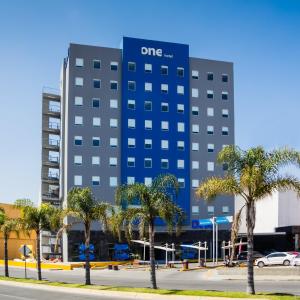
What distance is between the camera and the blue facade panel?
87.0 metres

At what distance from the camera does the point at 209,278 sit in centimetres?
4672

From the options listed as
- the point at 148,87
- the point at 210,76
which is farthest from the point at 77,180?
the point at 210,76

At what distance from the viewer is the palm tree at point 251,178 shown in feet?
93.0

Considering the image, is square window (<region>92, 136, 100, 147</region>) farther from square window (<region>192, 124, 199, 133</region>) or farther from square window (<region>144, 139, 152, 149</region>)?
square window (<region>192, 124, 199, 133</region>)

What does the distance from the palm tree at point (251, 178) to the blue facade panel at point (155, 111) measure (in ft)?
188

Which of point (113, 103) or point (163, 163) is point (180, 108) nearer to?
point (163, 163)

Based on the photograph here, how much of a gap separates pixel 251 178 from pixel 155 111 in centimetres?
6084

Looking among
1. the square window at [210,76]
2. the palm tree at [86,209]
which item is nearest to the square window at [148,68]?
the square window at [210,76]

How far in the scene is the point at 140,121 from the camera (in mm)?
87375

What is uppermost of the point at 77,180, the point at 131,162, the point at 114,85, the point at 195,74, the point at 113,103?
the point at 195,74

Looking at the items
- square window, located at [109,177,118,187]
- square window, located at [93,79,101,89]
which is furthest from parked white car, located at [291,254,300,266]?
square window, located at [93,79,101,89]

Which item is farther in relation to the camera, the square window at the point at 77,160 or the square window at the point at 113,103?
the square window at the point at 113,103

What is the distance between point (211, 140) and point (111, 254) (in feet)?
78.9

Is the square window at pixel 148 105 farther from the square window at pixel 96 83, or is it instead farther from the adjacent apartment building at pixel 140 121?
the square window at pixel 96 83
